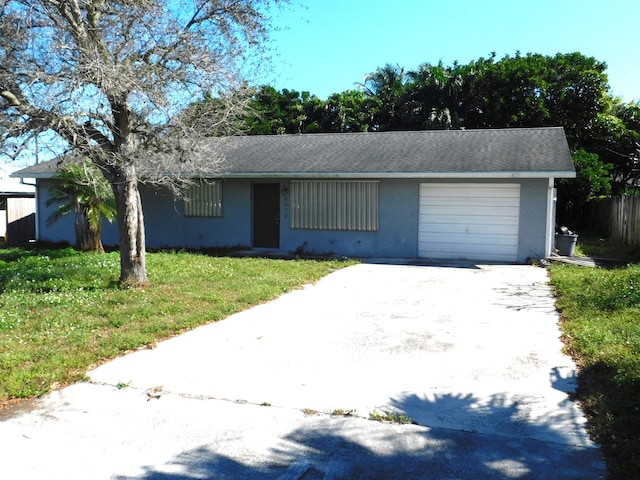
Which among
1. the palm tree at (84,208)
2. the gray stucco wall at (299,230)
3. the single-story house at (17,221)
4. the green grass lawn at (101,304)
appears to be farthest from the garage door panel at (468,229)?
the single-story house at (17,221)

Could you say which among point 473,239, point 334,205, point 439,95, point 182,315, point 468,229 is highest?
point 439,95

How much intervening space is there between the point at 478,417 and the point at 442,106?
28.4 m

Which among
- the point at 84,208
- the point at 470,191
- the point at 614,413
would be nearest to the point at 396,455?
the point at 614,413

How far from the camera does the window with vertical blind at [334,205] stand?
15023mm

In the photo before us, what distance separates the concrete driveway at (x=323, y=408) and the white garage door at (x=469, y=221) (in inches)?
264

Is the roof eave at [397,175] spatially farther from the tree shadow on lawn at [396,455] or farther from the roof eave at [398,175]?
the tree shadow on lawn at [396,455]

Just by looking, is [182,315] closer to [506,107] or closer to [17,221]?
[17,221]

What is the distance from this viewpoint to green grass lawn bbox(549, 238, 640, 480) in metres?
3.70

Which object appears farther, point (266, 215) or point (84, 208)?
point (266, 215)

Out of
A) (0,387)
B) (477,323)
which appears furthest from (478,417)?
(0,387)

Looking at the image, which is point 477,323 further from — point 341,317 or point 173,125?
point 173,125

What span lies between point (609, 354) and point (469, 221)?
915cm

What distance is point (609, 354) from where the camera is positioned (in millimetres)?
5375

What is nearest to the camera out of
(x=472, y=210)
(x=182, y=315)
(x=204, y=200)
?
(x=182, y=315)
